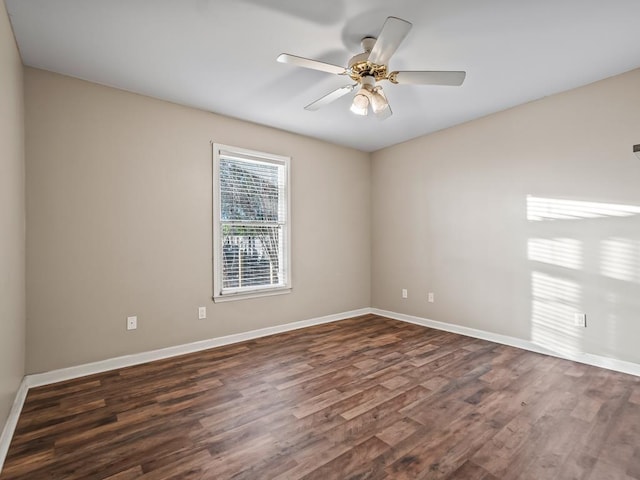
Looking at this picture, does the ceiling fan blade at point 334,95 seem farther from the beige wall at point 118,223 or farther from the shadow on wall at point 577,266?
the shadow on wall at point 577,266

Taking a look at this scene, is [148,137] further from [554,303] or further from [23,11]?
[554,303]

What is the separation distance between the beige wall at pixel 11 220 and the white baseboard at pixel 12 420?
2.7 inches

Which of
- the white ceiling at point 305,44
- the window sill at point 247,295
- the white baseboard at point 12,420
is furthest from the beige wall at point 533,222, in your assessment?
the white baseboard at point 12,420

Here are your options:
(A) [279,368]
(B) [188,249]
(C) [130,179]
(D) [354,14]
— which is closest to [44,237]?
(C) [130,179]

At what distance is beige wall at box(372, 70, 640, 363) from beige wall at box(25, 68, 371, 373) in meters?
2.03

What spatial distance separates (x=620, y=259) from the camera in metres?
2.80

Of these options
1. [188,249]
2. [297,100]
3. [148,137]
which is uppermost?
[297,100]

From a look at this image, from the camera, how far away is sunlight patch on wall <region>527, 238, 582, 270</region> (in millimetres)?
3059

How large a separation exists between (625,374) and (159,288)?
429 cm

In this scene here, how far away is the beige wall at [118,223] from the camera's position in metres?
2.63

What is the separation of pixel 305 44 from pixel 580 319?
11.3 feet

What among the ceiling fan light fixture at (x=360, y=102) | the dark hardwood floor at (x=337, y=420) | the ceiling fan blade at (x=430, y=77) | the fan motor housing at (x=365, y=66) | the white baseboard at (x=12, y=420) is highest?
the fan motor housing at (x=365, y=66)

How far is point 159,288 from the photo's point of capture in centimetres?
317

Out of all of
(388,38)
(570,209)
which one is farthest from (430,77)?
(570,209)
